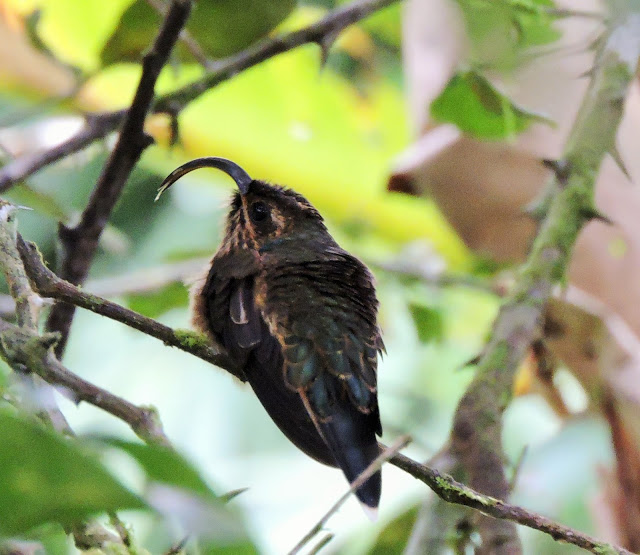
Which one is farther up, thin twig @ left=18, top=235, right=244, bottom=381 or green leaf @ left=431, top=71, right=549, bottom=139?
green leaf @ left=431, top=71, right=549, bottom=139

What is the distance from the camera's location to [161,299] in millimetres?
2771

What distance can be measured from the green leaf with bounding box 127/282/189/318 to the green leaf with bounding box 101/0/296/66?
84cm

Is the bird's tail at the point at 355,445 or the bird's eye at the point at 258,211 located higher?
the bird's eye at the point at 258,211

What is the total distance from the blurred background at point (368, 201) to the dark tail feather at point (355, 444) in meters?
0.31

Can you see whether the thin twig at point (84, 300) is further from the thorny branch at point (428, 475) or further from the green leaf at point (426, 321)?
the green leaf at point (426, 321)

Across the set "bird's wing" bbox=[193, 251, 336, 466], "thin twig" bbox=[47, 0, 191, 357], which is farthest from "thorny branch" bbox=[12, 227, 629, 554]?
"thin twig" bbox=[47, 0, 191, 357]

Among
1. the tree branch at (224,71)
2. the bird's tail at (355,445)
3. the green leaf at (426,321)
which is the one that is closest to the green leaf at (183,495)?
the bird's tail at (355,445)

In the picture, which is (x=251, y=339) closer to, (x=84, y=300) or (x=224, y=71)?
(x=84, y=300)

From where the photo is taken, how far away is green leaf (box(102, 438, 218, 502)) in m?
0.68

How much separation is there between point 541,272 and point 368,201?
2418mm

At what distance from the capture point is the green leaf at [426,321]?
107 inches

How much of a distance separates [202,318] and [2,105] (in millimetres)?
2608

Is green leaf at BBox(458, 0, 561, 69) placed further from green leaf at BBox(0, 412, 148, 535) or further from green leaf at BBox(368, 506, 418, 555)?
green leaf at BBox(0, 412, 148, 535)

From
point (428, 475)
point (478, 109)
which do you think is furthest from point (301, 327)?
point (478, 109)
